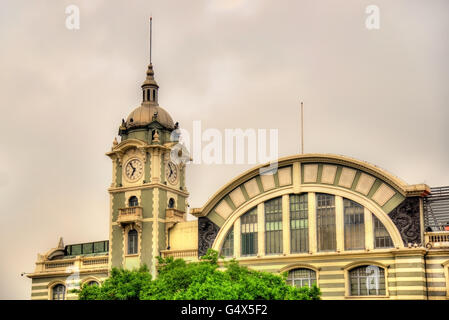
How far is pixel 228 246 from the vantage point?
186 feet

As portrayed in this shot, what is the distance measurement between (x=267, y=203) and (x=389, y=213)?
959 centimetres

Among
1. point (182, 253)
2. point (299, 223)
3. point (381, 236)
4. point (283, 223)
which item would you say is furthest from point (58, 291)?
point (381, 236)

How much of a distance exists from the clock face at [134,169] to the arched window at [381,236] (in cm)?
2132

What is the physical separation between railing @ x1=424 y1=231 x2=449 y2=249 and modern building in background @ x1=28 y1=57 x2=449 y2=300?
0.22ft

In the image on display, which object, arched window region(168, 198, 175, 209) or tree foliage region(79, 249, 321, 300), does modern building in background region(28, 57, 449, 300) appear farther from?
tree foliage region(79, 249, 321, 300)

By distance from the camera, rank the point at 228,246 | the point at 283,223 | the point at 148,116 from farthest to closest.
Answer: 1. the point at 148,116
2. the point at 228,246
3. the point at 283,223

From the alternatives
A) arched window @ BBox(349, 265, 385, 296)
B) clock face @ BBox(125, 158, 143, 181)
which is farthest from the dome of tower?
arched window @ BBox(349, 265, 385, 296)

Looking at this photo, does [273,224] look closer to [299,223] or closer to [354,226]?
[299,223]

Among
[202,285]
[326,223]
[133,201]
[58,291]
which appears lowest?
[202,285]

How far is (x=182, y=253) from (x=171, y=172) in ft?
27.3

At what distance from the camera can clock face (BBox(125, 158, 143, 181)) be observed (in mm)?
62969

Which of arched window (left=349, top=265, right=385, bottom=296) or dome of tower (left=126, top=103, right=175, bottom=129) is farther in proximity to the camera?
dome of tower (left=126, top=103, right=175, bottom=129)
